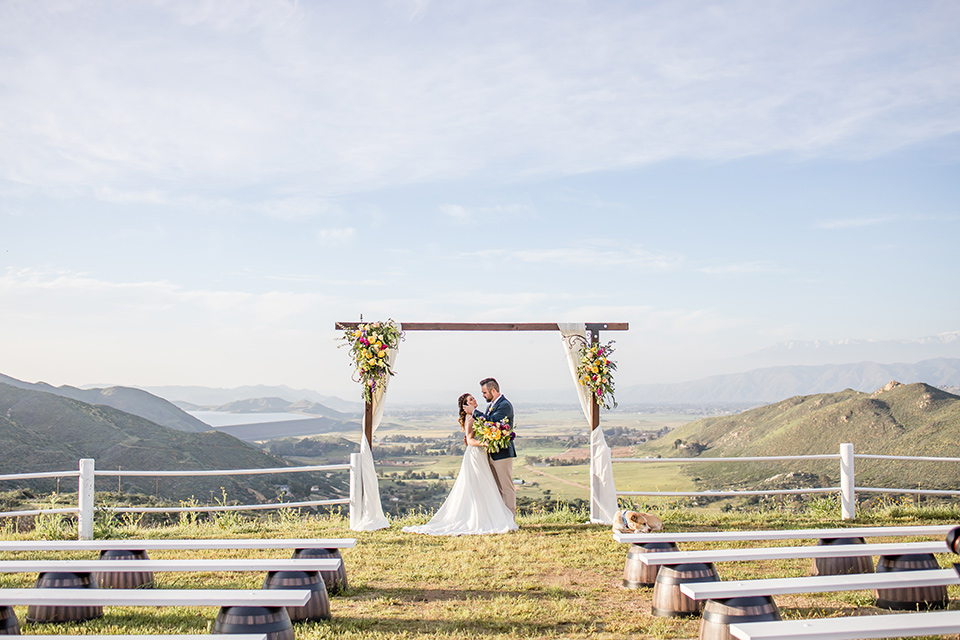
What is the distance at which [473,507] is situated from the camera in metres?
8.56

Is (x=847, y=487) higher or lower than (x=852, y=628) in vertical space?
lower

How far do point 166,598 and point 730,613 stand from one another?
127 inches

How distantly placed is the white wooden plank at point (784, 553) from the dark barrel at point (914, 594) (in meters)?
0.13

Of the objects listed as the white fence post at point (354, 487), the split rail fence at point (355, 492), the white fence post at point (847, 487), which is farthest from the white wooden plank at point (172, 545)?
the white fence post at point (847, 487)

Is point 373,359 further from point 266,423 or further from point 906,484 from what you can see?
point 266,423

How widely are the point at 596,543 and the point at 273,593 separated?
4.54 meters

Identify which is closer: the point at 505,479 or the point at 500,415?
the point at 500,415

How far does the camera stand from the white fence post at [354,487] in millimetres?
8773

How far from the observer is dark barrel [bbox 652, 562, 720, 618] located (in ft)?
15.7

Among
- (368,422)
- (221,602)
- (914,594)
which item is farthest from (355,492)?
(914,594)

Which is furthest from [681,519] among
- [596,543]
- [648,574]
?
[648,574]

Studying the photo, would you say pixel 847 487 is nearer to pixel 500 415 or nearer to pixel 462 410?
pixel 500 415

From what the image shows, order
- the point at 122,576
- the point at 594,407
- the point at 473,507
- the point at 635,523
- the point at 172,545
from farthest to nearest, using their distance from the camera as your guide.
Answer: the point at 594,407
the point at 473,507
the point at 635,523
the point at 122,576
the point at 172,545

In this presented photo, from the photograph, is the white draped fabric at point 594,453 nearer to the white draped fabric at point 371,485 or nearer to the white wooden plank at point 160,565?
the white draped fabric at point 371,485
